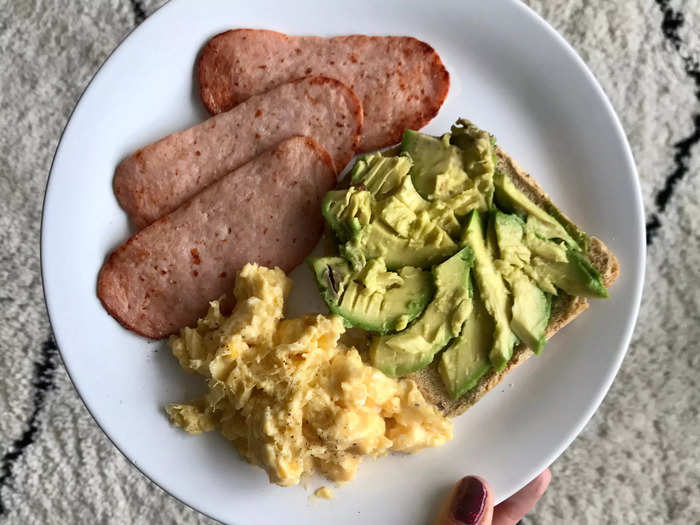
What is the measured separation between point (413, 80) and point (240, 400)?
1.09 metres

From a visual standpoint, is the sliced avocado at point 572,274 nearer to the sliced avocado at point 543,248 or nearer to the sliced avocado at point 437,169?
the sliced avocado at point 543,248

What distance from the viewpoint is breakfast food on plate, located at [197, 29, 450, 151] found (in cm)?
204

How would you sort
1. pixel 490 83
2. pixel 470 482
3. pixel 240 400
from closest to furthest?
1. pixel 240 400
2. pixel 470 482
3. pixel 490 83

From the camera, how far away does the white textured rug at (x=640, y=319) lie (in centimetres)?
234

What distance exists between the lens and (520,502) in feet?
7.56

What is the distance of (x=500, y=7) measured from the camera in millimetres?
2072

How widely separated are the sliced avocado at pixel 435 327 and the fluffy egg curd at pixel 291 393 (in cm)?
6

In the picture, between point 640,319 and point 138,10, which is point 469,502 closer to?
point 640,319

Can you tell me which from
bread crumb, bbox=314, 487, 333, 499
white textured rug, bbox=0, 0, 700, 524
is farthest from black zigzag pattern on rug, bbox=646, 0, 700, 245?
bread crumb, bbox=314, 487, 333, 499

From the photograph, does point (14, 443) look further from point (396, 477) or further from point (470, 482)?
point (470, 482)

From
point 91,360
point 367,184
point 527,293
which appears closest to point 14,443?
point 91,360

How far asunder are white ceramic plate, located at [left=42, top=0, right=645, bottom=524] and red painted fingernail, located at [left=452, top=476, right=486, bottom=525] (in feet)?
0.26

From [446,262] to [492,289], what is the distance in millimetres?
157

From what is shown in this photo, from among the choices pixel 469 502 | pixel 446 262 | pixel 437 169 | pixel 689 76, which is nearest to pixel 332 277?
pixel 446 262
